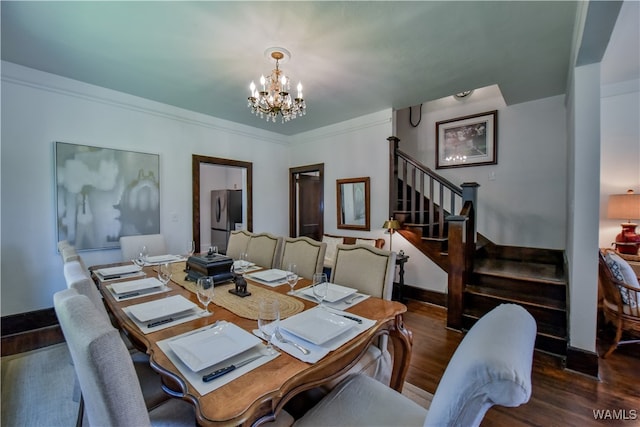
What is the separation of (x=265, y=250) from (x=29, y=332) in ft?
8.27

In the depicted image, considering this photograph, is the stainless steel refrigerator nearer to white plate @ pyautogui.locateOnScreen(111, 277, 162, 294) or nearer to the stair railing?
the stair railing

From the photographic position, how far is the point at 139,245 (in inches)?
123

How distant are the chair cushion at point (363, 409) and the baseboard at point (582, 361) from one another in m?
1.91

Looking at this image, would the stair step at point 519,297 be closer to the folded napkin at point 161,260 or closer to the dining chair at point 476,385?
the dining chair at point 476,385

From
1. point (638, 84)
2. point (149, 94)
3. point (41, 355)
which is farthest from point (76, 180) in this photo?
point (638, 84)

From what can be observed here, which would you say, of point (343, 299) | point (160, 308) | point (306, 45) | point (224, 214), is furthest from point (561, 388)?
point (224, 214)

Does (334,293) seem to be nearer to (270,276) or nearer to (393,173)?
(270,276)

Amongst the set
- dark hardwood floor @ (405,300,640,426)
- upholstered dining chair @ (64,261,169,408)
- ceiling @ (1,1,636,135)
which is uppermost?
ceiling @ (1,1,636,135)

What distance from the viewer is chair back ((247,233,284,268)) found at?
277cm

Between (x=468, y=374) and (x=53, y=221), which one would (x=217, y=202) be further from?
(x=468, y=374)

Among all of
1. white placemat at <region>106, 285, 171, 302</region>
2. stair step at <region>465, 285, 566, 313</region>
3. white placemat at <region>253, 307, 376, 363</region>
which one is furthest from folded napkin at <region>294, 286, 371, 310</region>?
stair step at <region>465, 285, 566, 313</region>

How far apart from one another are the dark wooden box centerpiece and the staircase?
223 cm

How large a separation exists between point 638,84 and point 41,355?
22.1ft

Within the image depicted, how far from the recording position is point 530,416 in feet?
5.62
